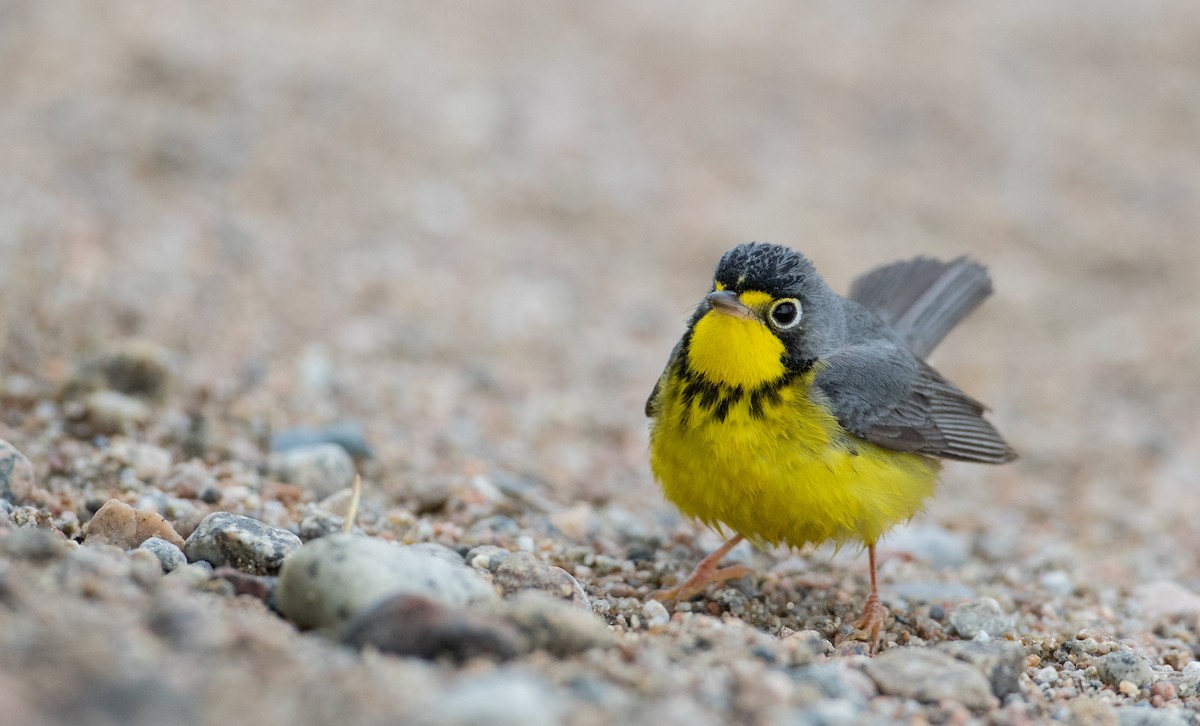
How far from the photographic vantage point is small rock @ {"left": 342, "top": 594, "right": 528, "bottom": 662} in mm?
3178

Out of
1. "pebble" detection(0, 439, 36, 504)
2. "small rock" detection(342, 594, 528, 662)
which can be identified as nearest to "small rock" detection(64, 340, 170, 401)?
"pebble" detection(0, 439, 36, 504)

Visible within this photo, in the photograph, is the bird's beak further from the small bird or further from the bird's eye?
the bird's eye

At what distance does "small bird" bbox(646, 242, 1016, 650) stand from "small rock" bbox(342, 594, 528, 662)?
1.78 metres

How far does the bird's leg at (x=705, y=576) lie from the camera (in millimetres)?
5055

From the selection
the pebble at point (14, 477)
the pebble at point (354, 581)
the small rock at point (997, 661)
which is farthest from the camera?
the pebble at point (14, 477)

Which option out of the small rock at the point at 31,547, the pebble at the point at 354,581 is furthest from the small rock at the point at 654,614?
the small rock at the point at 31,547

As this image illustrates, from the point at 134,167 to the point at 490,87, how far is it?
3527mm

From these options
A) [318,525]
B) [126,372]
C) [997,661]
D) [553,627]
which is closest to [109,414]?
[126,372]

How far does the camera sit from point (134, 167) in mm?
8781

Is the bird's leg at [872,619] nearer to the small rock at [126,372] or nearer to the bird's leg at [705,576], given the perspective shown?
the bird's leg at [705,576]

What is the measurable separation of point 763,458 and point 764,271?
2.53 feet

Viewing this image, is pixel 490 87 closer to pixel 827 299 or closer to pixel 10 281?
pixel 10 281

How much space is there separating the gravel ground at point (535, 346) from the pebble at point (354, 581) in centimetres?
2

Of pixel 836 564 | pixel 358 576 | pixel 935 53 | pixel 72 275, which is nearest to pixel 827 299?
pixel 836 564
